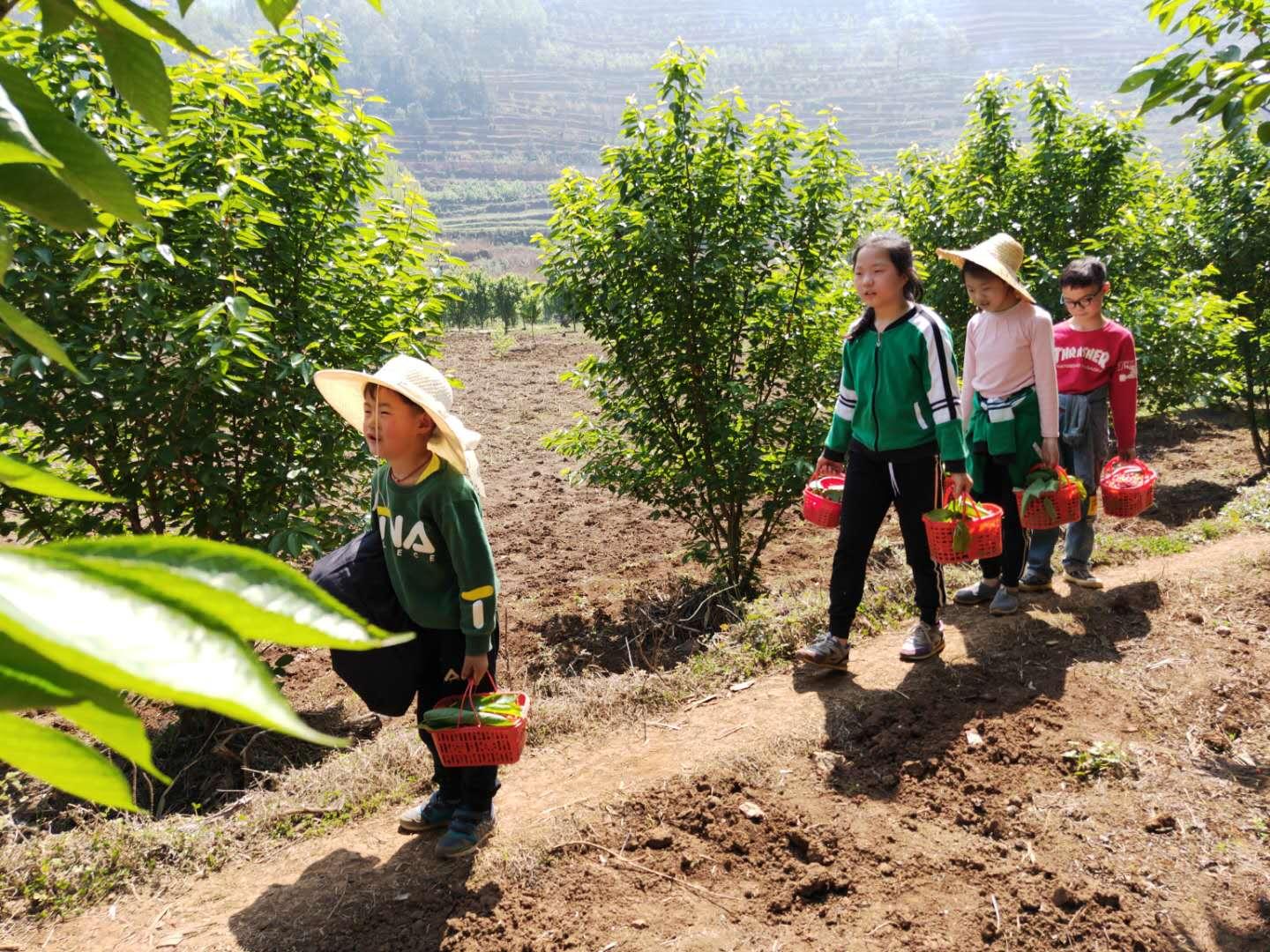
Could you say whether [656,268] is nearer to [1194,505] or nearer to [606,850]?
[606,850]

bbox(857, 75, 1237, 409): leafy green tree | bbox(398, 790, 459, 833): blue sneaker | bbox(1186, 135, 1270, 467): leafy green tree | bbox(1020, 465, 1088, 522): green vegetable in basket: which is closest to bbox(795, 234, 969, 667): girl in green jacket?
bbox(1020, 465, 1088, 522): green vegetable in basket

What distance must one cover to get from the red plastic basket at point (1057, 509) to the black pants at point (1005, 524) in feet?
0.34

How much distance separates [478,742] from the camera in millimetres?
2830

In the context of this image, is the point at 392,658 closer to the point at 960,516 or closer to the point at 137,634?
the point at 960,516

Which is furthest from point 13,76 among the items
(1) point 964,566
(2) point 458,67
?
(2) point 458,67

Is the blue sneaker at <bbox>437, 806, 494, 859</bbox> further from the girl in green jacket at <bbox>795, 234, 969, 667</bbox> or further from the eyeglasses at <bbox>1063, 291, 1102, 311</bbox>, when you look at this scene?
the eyeglasses at <bbox>1063, 291, 1102, 311</bbox>

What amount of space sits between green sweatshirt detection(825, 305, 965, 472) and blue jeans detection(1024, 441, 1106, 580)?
54.2 inches

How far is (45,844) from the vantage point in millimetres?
3137

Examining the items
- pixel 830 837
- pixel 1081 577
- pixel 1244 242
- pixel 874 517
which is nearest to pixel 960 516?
pixel 874 517

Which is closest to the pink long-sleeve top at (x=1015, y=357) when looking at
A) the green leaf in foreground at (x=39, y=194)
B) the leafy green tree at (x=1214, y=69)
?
the leafy green tree at (x=1214, y=69)

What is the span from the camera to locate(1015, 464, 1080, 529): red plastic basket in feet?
13.7

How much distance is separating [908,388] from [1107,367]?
66.6 inches

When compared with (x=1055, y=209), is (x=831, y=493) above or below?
below

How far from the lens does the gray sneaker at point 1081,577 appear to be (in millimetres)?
4805
